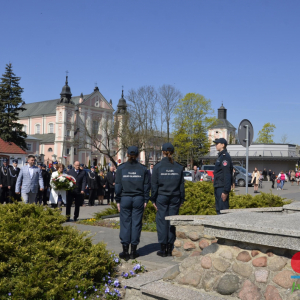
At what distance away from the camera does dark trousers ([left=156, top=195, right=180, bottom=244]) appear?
21.8 feet

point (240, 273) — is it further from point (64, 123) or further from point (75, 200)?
point (64, 123)

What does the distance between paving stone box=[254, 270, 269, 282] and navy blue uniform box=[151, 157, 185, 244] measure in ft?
9.23

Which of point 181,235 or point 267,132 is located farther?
point 267,132

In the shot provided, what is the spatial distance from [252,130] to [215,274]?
20.8 feet

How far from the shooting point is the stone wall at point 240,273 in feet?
12.5

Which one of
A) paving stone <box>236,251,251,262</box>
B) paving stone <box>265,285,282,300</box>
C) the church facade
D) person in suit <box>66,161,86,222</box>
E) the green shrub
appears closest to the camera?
paving stone <box>265,285,282,300</box>

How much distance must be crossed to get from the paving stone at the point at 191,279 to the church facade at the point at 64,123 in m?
68.9

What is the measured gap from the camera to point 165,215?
22.2 ft

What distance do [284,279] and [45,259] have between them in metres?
2.70

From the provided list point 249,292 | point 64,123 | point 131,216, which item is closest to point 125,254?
point 131,216

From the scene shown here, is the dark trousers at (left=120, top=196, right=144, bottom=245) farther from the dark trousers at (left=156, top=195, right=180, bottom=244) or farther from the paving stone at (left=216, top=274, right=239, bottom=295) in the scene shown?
the paving stone at (left=216, top=274, right=239, bottom=295)

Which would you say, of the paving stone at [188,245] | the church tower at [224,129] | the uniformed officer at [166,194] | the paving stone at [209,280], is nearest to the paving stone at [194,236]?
the paving stone at [188,245]

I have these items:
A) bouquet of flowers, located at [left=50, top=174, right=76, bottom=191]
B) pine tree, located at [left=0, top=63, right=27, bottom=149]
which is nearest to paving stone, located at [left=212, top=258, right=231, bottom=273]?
bouquet of flowers, located at [left=50, top=174, right=76, bottom=191]

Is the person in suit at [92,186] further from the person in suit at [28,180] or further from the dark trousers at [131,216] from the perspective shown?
the dark trousers at [131,216]
